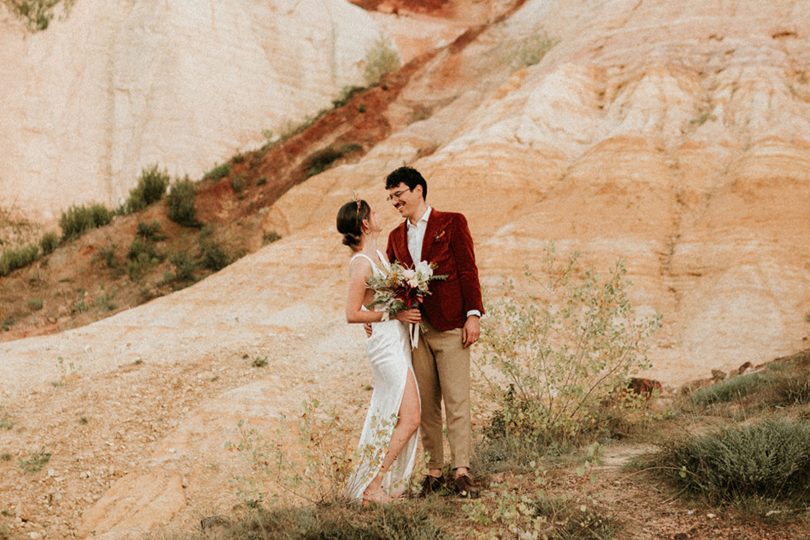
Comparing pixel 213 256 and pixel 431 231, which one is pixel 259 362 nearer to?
pixel 431 231

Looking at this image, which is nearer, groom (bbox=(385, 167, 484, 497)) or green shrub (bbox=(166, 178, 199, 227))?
groom (bbox=(385, 167, 484, 497))

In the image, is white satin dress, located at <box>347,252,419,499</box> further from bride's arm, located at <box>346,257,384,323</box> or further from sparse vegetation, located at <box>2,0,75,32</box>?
sparse vegetation, located at <box>2,0,75,32</box>

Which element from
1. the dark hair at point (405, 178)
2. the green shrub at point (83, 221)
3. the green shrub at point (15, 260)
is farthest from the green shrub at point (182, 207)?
the dark hair at point (405, 178)

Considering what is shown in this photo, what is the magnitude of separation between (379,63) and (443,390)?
1150 inches

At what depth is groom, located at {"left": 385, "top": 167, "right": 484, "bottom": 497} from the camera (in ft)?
14.9

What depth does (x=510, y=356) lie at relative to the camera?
627 centimetres

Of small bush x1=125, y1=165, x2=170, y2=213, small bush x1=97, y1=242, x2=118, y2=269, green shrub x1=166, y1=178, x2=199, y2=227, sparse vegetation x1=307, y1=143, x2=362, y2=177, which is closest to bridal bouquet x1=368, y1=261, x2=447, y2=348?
small bush x1=97, y1=242, x2=118, y2=269

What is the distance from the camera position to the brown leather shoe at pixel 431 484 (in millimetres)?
4562

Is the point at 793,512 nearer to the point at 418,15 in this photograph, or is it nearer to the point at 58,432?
the point at 58,432

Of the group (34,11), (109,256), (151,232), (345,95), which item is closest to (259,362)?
(109,256)

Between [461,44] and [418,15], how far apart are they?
8.81 metres

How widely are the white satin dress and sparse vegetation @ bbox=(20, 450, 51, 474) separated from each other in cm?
465

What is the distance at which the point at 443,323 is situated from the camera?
4.58 m

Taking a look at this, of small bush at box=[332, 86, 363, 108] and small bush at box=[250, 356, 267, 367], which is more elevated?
small bush at box=[332, 86, 363, 108]
